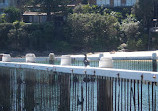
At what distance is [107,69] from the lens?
20.5m

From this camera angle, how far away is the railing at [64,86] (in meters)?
19.8

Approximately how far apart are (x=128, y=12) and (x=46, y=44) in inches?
739

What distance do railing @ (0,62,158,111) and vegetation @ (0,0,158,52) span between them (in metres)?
36.9

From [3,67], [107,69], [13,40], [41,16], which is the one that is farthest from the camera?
[41,16]

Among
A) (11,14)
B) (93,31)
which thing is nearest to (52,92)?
(93,31)

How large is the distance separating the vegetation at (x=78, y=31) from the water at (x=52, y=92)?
3824 cm

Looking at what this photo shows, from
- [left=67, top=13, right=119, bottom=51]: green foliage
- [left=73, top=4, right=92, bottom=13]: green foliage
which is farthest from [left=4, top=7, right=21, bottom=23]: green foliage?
[left=67, top=13, right=119, bottom=51]: green foliage

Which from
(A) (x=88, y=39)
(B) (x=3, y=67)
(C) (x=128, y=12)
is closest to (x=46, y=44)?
(A) (x=88, y=39)

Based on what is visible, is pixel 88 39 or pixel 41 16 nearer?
pixel 88 39

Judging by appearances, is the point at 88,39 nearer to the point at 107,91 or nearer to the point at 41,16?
the point at 41,16

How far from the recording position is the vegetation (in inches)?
2699

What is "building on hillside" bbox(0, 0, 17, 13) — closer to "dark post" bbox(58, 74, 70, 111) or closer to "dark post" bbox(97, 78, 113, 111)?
"dark post" bbox(58, 74, 70, 111)

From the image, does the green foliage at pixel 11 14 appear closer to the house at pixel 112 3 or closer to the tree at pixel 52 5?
the tree at pixel 52 5

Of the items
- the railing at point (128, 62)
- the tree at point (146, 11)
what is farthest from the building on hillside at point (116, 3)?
the railing at point (128, 62)
